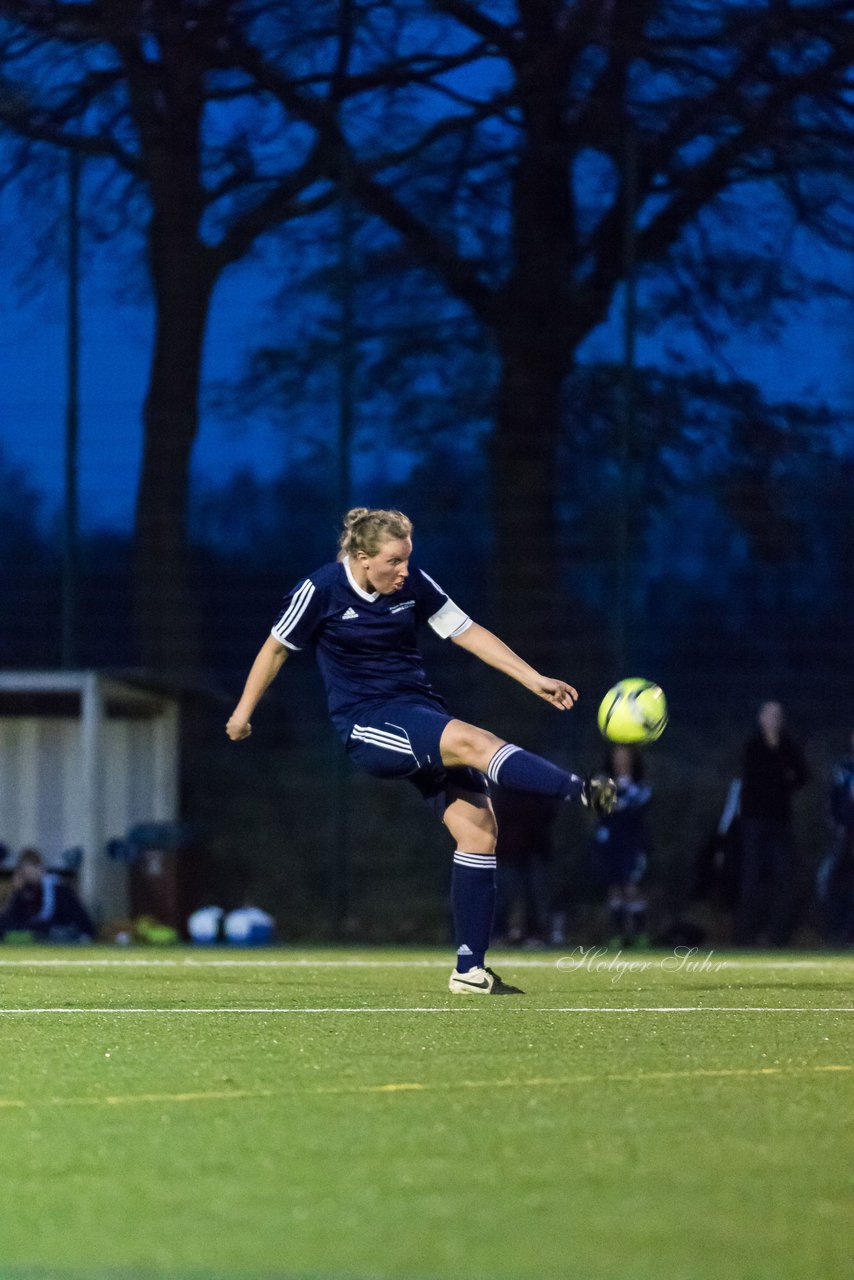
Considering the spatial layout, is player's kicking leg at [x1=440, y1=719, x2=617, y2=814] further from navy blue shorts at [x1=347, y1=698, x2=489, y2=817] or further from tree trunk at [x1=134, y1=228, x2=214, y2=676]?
tree trunk at [x1=134, y1=228, x2=214, y2=676]

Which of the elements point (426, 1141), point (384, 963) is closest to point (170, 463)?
point (384, 963)

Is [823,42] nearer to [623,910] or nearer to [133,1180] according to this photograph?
[623,910]

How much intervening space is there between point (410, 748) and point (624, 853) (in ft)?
30.1

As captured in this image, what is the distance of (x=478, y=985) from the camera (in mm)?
8828

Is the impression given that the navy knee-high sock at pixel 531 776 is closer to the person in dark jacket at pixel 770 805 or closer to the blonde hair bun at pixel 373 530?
the blonde hair bun at pixel 373 530

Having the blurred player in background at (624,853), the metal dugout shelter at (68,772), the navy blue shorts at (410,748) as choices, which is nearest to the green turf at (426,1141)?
the navy blue shorts at (410,748)

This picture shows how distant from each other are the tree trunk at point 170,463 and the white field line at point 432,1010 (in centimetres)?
1238

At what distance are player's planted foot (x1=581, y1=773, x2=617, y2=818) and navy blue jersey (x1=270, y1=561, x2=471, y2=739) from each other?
979mm

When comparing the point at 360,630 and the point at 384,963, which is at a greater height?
the point at 360,630

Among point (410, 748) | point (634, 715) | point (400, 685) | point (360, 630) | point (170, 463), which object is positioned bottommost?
point (410, 748)

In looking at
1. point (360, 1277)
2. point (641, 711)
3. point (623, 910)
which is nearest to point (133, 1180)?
point (360, 1277)

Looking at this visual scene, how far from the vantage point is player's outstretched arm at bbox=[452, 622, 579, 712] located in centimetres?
845

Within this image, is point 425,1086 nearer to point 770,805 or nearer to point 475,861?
point 475,861

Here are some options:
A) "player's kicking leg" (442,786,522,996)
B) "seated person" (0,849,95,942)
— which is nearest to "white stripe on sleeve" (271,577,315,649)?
"player's kicking leg" (442,786,522,996)
